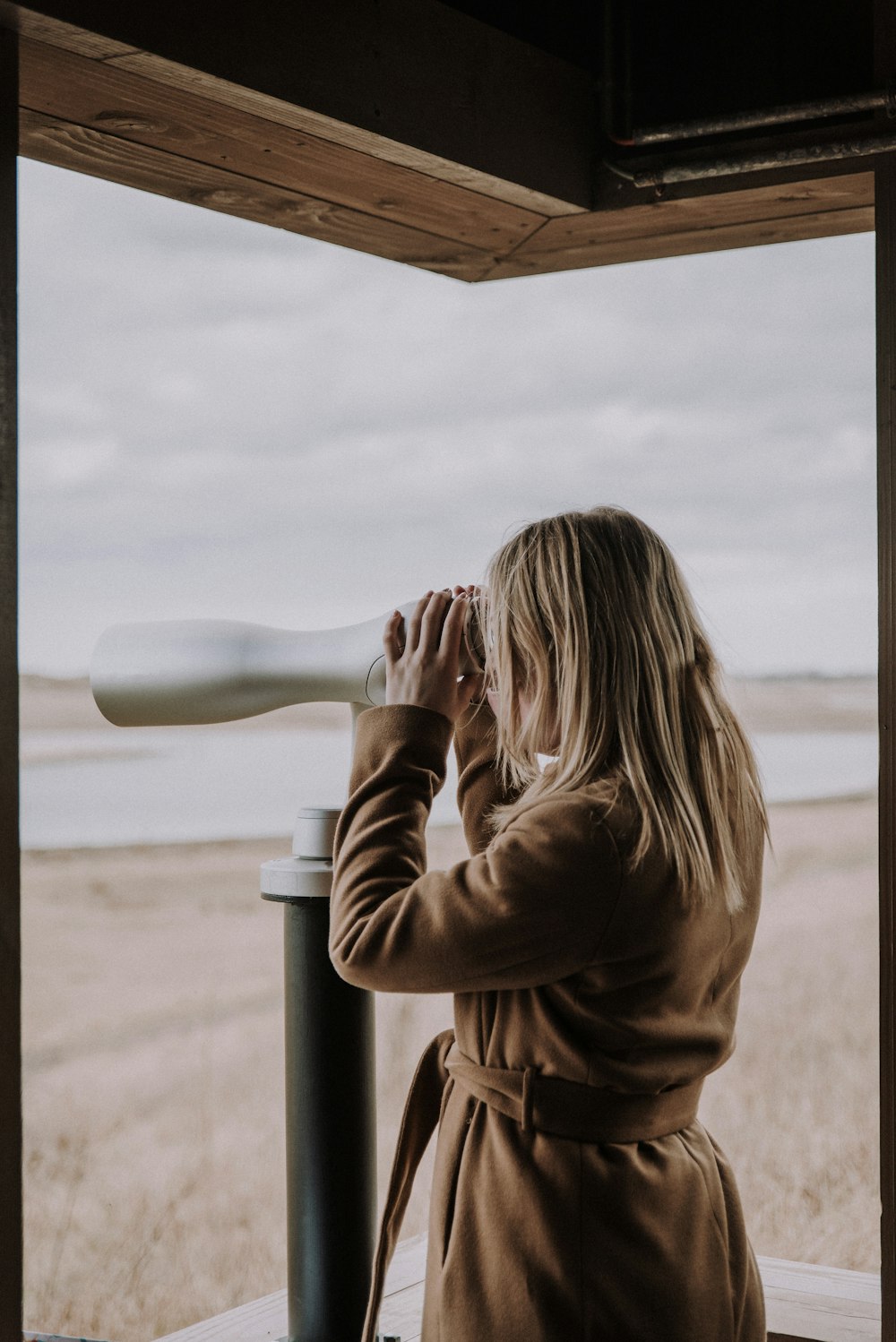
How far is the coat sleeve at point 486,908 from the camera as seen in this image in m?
0.91

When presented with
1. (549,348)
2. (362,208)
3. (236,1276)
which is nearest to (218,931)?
(236,1276)

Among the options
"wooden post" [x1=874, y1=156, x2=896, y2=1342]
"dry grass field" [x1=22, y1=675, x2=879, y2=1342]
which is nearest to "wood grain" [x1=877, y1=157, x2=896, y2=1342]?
"wooden post" [x1=874, y1=156, x2=896, y2=1342]

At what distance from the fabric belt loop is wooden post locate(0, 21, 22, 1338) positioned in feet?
1.21

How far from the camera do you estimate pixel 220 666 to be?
1.13 m

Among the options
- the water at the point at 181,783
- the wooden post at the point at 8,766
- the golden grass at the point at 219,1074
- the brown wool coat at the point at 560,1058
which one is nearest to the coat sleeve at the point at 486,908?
the brown wool coat at the point at 560,1058

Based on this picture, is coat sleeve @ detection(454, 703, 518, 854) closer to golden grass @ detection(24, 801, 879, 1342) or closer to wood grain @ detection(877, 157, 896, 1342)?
wood grain @ detection(877, 157, 896, 1342)

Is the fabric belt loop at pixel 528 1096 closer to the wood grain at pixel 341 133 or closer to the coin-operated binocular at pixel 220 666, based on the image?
the coin-operated binocular at pixel 220 666

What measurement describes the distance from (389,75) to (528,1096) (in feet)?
3.01

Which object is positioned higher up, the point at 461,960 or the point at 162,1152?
the point at 461,960

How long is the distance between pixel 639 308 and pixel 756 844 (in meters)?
9.92

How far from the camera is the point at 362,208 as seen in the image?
1.44 metres

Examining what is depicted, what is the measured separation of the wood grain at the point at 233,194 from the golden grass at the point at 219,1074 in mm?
3599

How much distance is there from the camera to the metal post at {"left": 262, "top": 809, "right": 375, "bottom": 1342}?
1.17 meters

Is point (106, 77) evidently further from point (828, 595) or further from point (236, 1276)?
point (828, 595)
